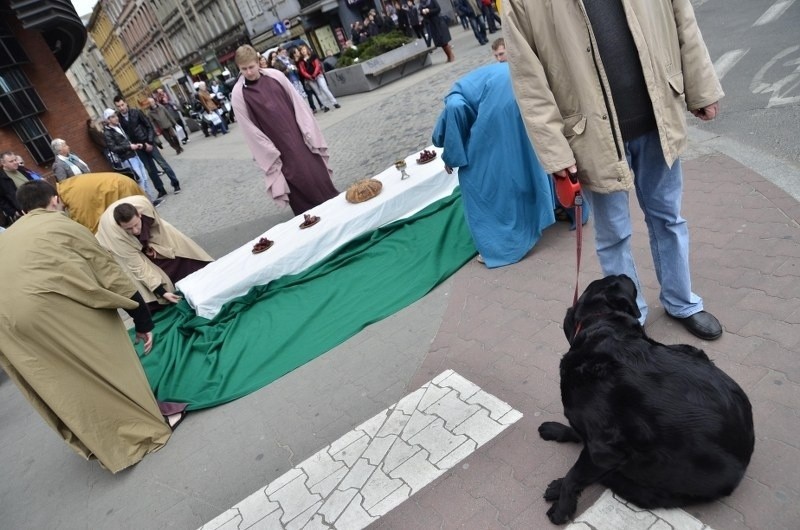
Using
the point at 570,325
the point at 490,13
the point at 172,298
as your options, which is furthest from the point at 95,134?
the point at 570,325

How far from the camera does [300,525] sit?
237 cm

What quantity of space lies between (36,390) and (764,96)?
668cm

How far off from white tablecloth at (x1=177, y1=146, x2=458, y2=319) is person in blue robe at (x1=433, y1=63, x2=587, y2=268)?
1.32m

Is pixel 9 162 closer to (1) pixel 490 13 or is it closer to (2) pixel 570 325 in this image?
(2) pixel 570 325

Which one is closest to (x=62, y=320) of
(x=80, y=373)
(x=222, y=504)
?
(x=80, y=373)

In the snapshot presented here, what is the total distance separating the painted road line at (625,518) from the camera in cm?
181

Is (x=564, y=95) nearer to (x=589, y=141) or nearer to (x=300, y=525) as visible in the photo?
(x=589, y=141)

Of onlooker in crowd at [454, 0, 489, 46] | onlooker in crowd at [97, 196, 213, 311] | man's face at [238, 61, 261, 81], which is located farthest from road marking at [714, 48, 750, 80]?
onlooker in crowd at [454, 0, 489, 46]

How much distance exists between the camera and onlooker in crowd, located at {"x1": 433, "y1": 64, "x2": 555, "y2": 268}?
3.66 meters

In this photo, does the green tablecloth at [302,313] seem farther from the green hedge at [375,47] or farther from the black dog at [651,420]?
the green hedge at [375,47]

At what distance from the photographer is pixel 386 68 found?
14.0m

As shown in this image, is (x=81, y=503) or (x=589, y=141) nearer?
(x=589, y=141)

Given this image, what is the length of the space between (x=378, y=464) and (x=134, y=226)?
362 cm

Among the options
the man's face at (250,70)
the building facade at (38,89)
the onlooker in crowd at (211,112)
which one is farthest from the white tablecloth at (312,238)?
the onlooker in crowd at (211,112)
